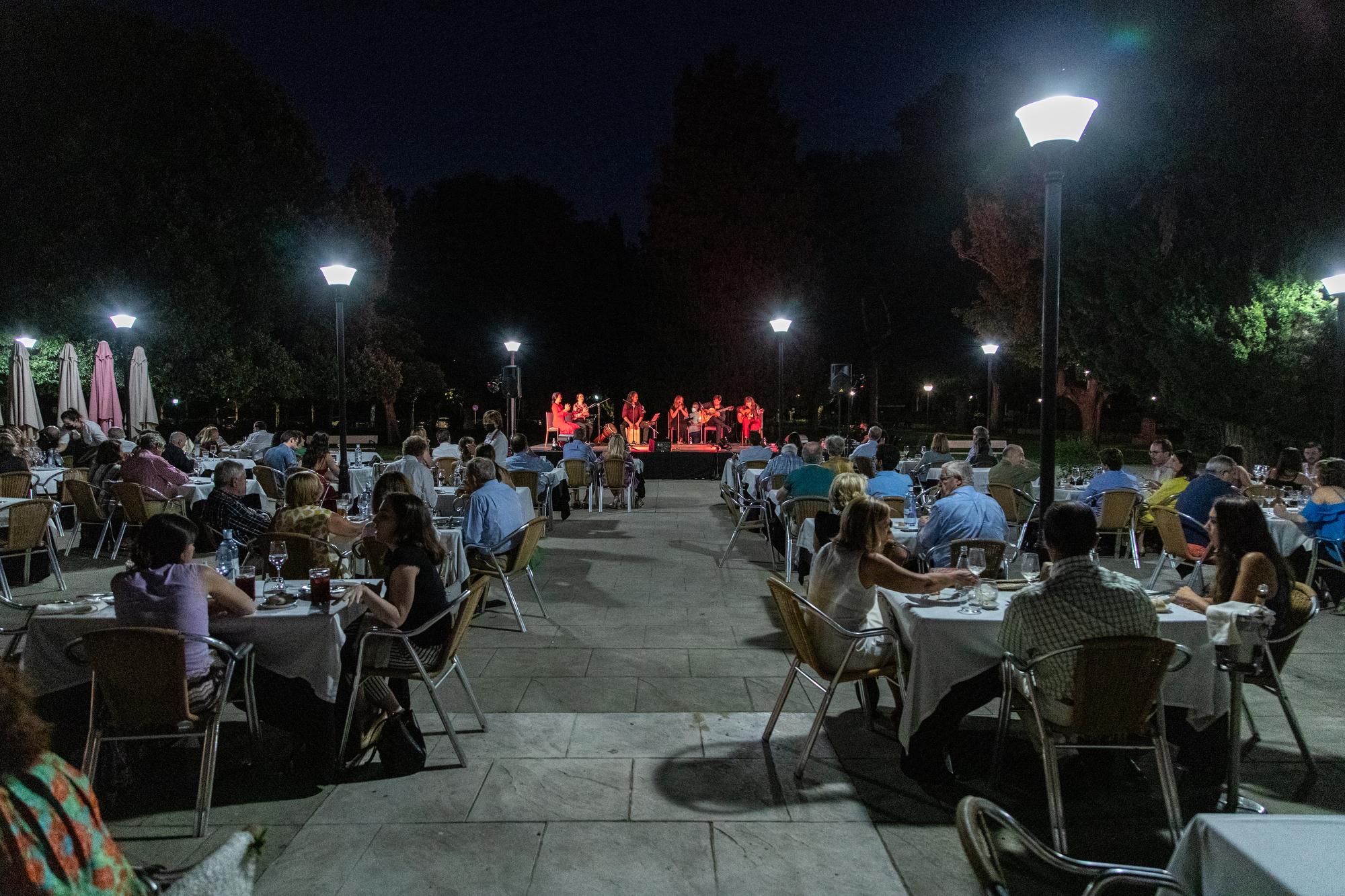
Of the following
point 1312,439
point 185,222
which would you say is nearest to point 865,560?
point 1312,439

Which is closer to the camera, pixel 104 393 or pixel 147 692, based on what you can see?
pixel 147 692

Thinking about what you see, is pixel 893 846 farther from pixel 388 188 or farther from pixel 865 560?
pixel 388 188

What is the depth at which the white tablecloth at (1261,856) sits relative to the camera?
1647mm

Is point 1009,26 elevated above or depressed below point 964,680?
above

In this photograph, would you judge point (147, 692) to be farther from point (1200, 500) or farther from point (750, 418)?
point (750, 418)

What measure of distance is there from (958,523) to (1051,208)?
1843 millimetres

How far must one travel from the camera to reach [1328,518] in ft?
21.4

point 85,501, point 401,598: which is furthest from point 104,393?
point 401,598

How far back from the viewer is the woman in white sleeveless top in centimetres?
394

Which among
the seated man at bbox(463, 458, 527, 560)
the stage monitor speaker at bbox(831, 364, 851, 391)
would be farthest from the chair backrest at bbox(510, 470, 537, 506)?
the stage monitor speaker at bbox(831, 364, 851, 391)

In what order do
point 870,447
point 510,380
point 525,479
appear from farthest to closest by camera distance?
1. point 510,380
2. point 870,447
3. point 525,479

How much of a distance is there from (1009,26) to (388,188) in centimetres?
2354

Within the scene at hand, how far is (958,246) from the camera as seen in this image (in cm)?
2392

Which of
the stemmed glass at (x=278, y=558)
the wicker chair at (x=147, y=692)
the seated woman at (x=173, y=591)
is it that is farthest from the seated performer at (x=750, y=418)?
the wicker chair at (x=147, y=692)
